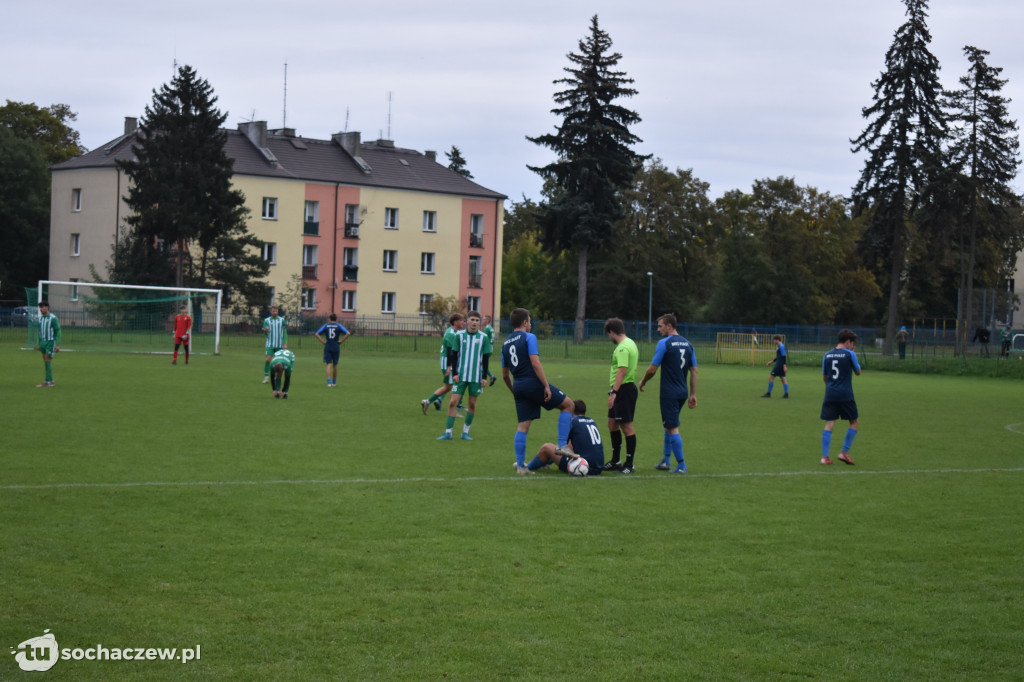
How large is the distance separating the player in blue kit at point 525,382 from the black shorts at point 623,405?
616mm

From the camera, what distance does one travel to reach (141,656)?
215 inches

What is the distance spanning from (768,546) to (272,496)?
4589 mm

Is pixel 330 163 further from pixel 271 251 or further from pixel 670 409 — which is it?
pixel 670 409

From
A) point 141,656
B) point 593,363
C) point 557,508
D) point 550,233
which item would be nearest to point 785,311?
point 550,233

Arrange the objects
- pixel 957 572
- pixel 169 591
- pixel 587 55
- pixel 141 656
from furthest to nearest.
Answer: pixel 587 55 < pixel 957 572 < pixel 169 591 < pixel 141 656

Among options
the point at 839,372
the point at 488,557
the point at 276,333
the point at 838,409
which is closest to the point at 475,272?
the point at 276,333

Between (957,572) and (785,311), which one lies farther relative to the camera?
(785,311)

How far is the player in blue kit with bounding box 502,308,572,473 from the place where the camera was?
11727mm

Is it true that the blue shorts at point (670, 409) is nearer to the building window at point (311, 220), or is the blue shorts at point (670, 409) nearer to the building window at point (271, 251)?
the building window at point (271, 251)

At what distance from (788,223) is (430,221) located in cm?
2886

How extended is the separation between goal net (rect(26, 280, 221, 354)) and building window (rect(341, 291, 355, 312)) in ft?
71.5

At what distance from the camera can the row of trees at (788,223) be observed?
55312 millimetres

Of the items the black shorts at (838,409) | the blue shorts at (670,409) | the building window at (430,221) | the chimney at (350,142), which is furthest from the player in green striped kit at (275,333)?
the chimney at (350,142)

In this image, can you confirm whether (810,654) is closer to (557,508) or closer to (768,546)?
(768,546)
